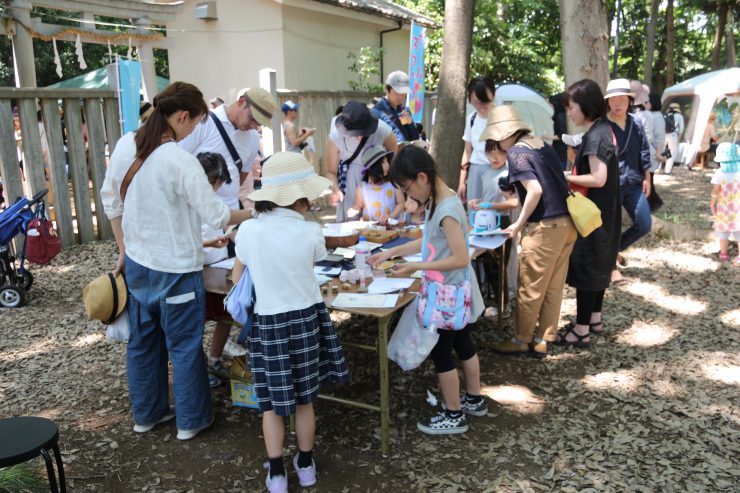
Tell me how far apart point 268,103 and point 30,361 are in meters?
2.59

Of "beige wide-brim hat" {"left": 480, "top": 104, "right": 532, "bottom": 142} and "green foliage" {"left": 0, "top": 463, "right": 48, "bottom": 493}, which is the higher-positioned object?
"beige wide-brim hat" {"left": 480, "top": 104, "right": 532, "bottom": 142}

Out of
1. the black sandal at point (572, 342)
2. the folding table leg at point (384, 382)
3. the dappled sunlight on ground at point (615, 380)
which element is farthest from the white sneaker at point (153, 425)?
the black sandal at point (572, 342)

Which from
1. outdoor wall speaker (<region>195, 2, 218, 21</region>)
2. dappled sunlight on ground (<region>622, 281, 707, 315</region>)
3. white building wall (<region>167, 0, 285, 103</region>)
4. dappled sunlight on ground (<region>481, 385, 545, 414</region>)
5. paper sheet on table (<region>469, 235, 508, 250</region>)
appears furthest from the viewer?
outdoor wall speaker (<region>195, 2, 218, 21</region>)

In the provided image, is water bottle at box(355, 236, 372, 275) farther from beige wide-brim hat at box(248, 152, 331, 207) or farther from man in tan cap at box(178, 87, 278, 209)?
man in tan cap at box(178, 87, 278, 209)

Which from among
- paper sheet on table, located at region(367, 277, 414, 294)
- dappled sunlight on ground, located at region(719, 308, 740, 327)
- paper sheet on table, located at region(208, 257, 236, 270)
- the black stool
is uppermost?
paper sheet on table, located at region(208, 257, 236, 270)

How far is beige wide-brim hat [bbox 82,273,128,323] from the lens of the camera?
318cm

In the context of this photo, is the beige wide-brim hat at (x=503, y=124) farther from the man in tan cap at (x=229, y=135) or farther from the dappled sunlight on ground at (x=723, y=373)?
the dappled sunlight on ground at (x=723, y=373)

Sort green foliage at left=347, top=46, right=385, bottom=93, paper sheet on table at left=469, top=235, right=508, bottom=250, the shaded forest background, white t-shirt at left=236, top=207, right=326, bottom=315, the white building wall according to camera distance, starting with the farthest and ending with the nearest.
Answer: the shaded forest background
green foliage at left=347, top=46, right=385, bottom=93
the white building wall
paper sheet on table at left=469, top=235, right=508, bottom=250
white t-shirt at left=236, top=207, right=326, bottom=315

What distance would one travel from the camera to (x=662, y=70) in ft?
91.2

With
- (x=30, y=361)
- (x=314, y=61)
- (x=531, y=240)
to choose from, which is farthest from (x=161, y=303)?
(x=314, y=61)

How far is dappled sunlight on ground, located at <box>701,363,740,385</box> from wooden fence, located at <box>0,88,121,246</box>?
6.57 meters

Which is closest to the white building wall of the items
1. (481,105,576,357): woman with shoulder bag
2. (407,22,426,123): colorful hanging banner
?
(407,22,426,123): colorful hanging banner

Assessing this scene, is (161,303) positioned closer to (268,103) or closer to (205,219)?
(205,219)

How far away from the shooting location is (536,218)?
4.00 meters
